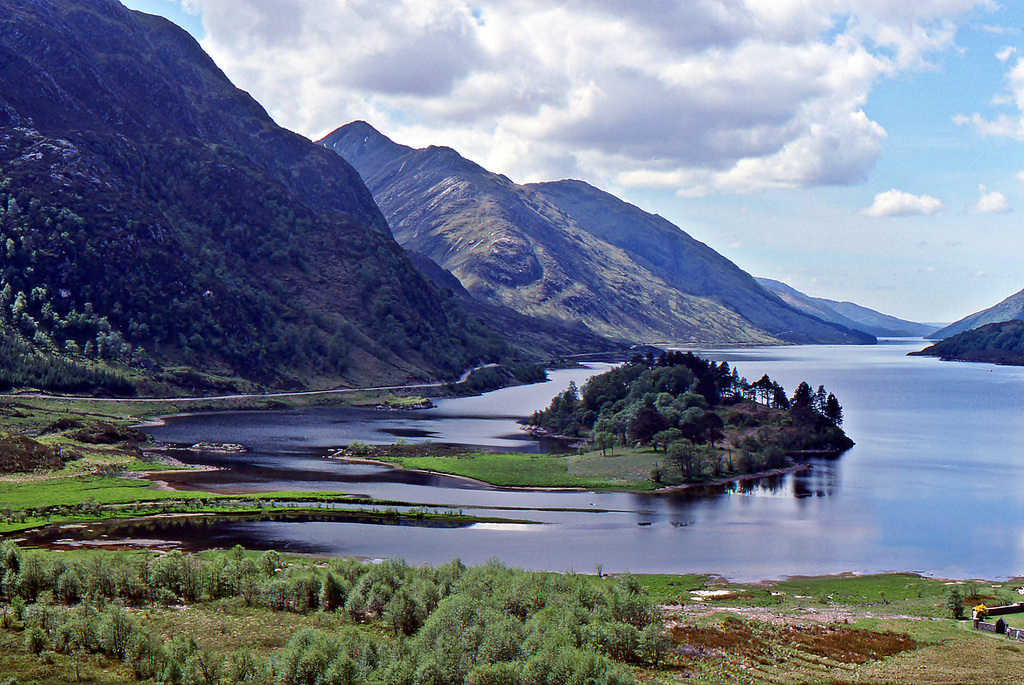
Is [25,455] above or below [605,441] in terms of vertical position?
below

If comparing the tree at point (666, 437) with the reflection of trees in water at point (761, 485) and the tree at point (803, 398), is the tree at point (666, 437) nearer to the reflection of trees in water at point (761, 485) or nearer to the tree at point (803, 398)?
the reflection of trees in water at point (761, 485)

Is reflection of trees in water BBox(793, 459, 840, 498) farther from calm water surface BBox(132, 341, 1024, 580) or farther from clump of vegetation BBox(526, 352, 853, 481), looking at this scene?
clump of vegetation BBox(526, 352, 853, 481)

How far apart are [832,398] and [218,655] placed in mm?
152359

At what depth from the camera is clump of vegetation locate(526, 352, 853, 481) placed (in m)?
136

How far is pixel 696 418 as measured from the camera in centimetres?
14438

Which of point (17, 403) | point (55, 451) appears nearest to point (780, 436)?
point (55, 451)

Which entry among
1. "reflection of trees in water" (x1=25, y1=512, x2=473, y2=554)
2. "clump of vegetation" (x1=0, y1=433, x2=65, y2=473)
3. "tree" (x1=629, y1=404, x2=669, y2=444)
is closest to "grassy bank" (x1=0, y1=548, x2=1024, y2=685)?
"reflection of trees in water" (x1=25, y1=512, x2=473, y2=554)

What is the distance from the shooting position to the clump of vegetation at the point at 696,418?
13612 centimetres

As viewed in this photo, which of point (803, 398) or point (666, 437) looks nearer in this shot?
point (666, 437)

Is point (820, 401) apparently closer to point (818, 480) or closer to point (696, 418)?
point (696, 418)

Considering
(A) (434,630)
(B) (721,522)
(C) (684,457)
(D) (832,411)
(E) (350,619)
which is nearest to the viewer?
(A) (434,630)

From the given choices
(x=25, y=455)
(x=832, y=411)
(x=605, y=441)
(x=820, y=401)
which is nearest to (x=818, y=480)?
(x=605, y=441)

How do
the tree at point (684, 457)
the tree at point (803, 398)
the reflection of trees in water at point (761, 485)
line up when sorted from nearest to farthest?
the reflection of trees in water at point (761, 485) < the tree at point (684, 457) < the tree at point (803, 398)

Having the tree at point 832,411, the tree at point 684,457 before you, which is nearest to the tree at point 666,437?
the tree at point 684,457
